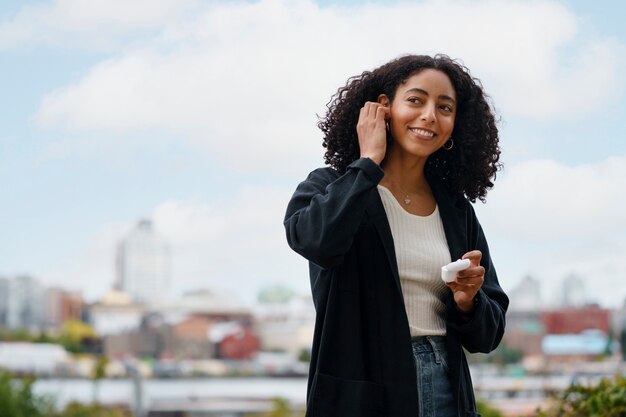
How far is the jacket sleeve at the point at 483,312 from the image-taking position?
1.36 m

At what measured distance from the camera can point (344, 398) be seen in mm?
1276

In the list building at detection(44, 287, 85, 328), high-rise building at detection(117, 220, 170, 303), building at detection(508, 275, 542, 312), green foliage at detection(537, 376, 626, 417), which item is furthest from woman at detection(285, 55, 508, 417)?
high-rise building at detection(117, 220, 170, 303)

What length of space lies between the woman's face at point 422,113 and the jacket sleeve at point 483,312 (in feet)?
0.54

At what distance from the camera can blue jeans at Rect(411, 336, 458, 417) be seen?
1312 mm

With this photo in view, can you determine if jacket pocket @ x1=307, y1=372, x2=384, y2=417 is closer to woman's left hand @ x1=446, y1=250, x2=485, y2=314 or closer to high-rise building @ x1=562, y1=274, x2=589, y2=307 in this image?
woman's left hand @ x1=446, y1=250, x2=485, y2=314

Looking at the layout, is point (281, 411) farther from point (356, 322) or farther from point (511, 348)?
point (356, 322)

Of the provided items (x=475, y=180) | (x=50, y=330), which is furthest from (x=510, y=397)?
(x=475, y=180)

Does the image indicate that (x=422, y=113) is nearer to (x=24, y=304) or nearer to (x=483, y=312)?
(x=483, y=312)

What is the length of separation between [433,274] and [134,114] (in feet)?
201

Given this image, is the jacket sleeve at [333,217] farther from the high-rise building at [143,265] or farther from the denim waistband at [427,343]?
the high-rise building at [143,265]

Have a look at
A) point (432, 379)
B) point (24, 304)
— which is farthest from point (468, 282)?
point (24, 304)

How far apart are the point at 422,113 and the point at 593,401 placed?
1.42 m

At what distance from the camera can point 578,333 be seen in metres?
58.6

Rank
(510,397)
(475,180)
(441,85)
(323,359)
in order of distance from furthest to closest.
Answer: (510,397) → (475,180) → (441,85) → (323,359)
